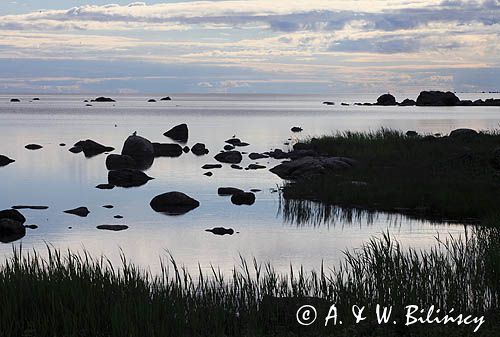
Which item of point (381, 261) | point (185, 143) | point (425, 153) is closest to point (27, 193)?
point (425, 153)

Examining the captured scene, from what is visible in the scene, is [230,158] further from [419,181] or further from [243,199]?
[419,181]

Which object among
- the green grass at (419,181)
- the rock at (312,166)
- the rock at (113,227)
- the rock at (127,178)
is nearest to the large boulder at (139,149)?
the rock at (127,178)

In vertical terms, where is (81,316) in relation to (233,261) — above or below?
above

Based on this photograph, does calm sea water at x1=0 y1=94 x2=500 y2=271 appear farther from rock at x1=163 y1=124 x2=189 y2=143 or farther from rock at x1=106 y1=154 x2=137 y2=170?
rock at x1=163 y1=124 x2=189 y2=143

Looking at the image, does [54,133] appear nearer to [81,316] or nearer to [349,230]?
[349,230]

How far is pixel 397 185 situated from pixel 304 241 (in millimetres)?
9520

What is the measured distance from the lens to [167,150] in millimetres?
57156

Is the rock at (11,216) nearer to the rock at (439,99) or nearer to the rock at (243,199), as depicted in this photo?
the rock at (243,199)

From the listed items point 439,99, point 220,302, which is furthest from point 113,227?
point 439,99

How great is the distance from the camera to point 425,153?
39.5m

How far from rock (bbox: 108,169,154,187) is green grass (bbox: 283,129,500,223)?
8.64m

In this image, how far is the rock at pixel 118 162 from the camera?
45.6m

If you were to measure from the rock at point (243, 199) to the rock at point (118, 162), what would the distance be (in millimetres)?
16023

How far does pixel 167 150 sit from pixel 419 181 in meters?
28.5
